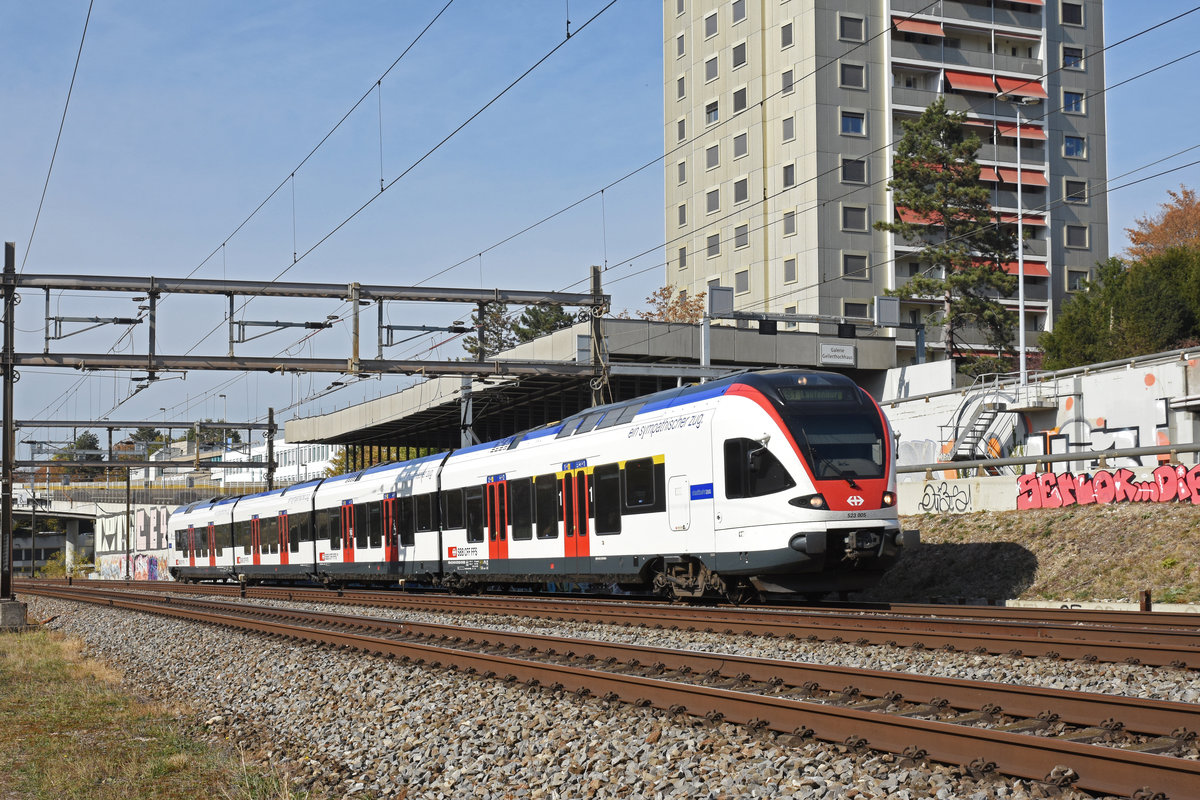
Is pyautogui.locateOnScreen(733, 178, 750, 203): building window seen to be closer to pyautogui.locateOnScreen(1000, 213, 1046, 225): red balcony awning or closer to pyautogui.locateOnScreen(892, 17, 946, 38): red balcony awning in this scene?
pyautogui.locateOnScreen(892, 17, 946, 38): red balcony awning

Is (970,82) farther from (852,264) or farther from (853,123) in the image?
(852,264)

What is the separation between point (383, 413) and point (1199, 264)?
37.4m

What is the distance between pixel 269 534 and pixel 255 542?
1960 millimetres

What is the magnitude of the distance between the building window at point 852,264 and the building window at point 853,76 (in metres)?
10.1

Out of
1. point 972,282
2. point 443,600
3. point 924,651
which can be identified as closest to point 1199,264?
point 972,282

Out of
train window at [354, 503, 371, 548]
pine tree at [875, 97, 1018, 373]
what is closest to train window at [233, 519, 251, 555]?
train window at [354, 503, 371, 548]

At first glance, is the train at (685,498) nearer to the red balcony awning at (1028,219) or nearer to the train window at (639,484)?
the train window at (639,484)

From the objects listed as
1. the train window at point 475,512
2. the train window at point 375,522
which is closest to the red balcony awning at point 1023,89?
the train window at point 375,522

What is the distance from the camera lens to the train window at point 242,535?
44.2 metres

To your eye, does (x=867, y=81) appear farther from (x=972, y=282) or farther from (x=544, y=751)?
(x=544, y=751)

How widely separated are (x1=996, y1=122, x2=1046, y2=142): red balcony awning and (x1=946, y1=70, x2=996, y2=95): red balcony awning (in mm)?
2247

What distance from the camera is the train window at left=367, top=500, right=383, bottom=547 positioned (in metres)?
31.6

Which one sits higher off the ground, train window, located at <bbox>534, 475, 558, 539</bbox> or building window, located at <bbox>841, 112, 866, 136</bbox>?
building window, located at <bbox>841, 112, 866, 136</bbox>

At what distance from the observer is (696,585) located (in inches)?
744
